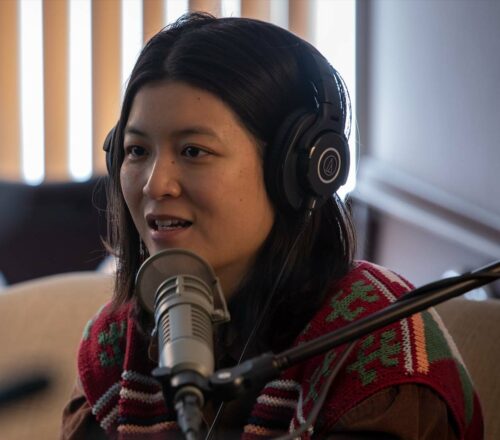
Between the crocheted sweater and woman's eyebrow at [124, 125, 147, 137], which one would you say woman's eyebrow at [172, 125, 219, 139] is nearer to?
woman's eyebrow at [124, 125, 147, 137]

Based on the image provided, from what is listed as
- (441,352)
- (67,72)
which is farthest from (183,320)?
(67,72)

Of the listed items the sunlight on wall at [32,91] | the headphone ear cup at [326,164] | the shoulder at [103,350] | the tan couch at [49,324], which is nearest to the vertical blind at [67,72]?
the sunlight on wall at [32,91]

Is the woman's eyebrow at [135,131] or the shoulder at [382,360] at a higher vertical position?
the woman's eyebrow at [135,131]

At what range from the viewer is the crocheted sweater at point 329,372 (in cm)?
95

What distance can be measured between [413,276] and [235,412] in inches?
46.8

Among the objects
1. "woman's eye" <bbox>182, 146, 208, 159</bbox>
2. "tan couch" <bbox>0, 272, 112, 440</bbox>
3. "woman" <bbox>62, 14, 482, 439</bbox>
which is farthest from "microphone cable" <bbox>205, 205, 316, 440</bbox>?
"tan couch" <bbox>0, 272, 112, 440</bbox>

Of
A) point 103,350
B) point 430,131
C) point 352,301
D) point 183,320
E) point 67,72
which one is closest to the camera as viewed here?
point 183,320

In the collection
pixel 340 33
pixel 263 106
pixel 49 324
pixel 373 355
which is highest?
pixel 263 106

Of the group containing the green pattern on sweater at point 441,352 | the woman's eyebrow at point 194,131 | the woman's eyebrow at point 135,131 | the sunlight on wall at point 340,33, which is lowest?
the green pattern on sweater at point 441,352

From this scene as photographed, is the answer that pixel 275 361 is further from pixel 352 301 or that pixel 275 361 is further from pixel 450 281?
pixel 352 301

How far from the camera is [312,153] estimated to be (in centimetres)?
98

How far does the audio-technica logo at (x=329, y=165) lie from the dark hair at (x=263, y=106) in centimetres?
Answer: 8

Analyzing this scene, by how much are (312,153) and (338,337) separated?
357 millimetres

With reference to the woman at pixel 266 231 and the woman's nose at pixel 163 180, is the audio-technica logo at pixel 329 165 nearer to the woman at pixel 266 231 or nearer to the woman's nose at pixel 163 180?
the woman at pixel 266 231
